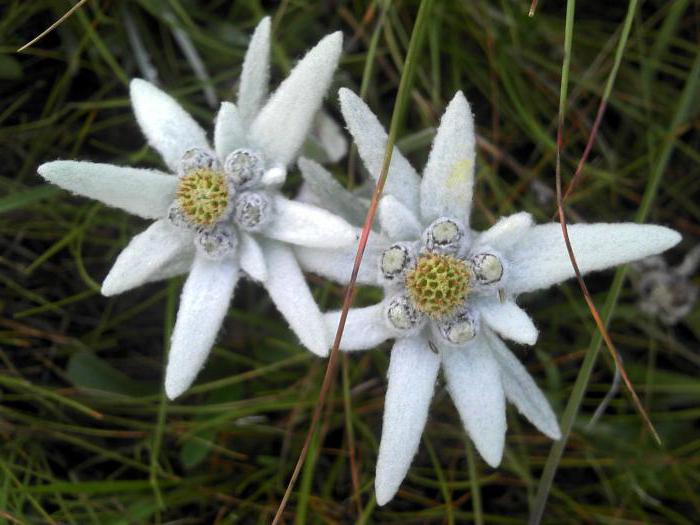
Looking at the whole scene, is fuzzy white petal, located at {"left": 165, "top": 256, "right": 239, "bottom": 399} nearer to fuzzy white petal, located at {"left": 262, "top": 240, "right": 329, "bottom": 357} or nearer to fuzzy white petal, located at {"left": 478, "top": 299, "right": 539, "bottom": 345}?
fuzzy white petal, located at {"left": 262, "top": 240, "right": 329, "bottom": 357}

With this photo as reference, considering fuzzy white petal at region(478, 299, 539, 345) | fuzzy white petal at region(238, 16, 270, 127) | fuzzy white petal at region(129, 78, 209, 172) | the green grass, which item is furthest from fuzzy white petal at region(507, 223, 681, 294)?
fuzzy white petal at region(129, 78, 209, 172)

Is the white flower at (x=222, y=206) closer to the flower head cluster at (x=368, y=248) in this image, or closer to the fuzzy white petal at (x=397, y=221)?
the flower head cluster at (x=368, y=248)

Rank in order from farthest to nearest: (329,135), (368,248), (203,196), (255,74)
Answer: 1. (329,135)
2. (255,74)
3. (368,248)
4. (203,196)

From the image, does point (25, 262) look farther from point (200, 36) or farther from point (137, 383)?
point (200, 36)

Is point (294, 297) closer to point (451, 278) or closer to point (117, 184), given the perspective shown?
point (451, 278)

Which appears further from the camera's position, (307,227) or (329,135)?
(329,135)

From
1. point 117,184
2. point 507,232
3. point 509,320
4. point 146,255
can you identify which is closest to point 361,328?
point 509,320

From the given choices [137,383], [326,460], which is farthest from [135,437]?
[326,460]
